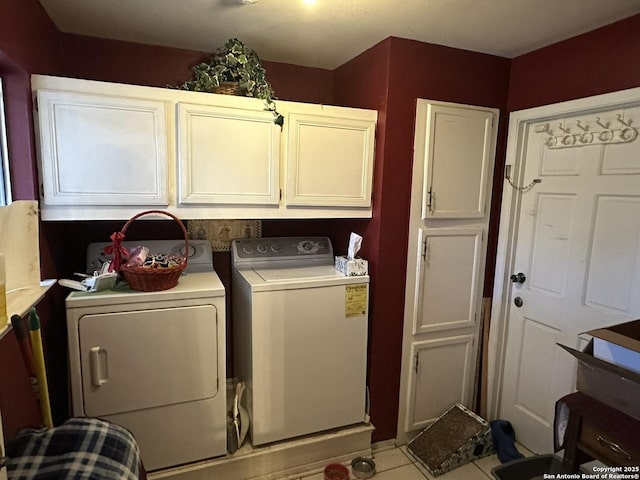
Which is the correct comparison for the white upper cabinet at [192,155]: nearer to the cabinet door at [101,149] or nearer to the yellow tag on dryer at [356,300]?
the cabinet door at [101,149]

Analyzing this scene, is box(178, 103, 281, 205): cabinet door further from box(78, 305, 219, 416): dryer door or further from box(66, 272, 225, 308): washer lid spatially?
box(78, 305, 219, 416): dryer door

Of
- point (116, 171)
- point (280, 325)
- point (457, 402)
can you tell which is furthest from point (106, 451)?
point (457, 402)

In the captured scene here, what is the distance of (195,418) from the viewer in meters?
1.93

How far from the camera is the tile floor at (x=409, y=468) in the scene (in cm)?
217

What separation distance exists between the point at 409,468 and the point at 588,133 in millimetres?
2080

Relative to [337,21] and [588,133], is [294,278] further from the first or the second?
[588,133]

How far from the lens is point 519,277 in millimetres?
2371

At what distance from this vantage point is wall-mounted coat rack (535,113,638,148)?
184cm

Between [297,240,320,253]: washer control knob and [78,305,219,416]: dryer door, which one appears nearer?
[78,305,219,416]: dryer door

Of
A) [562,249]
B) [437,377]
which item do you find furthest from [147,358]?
[562,249]

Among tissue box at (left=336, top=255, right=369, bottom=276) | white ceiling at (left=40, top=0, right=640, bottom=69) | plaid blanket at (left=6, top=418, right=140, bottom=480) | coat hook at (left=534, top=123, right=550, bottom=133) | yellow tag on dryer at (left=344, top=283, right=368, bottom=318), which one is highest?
white ceiling at (left=40, top=0, right=640, bottom=69)

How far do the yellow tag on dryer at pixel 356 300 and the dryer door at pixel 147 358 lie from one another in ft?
2.36

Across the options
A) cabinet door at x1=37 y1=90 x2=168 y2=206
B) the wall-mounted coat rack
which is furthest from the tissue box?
the wall-mounted coat rack

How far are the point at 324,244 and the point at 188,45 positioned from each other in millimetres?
1464
